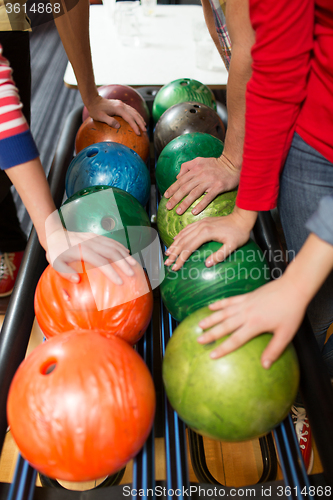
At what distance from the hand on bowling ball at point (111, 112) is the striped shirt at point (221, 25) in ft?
1.36

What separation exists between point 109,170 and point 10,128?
0.49 metres

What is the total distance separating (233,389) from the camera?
733mm

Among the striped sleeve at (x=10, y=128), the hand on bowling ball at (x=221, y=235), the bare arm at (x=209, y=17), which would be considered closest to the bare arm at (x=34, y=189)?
the striped sleeve at (x=10, y=128)

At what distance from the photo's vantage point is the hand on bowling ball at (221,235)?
0.95 m

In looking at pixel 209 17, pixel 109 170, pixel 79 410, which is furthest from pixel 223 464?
pixel 209 17

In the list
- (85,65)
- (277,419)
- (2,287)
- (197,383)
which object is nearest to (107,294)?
(197,383)

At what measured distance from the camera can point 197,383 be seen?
0.76 metres

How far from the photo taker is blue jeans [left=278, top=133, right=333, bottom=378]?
0.90 metres

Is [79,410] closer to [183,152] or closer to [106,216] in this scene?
[106,216]

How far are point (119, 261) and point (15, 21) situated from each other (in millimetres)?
985

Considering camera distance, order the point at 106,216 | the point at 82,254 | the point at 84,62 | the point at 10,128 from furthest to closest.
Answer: the point at 84,62, the point at 106,216, the point at 82,254, the point at 10,128

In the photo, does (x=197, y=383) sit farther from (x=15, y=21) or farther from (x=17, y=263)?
(x=17, y=263)

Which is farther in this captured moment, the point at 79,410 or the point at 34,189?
the point at 34,189

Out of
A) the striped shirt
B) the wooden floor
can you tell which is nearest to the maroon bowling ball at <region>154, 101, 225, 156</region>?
the striped shirt
